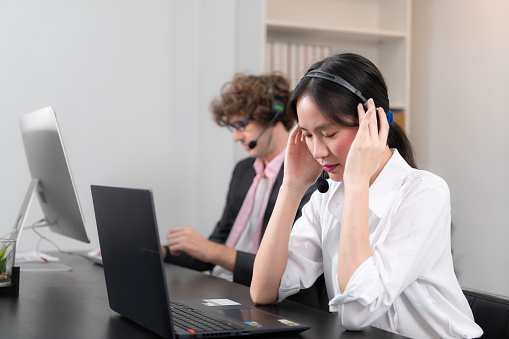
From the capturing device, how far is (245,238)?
7.55 feet

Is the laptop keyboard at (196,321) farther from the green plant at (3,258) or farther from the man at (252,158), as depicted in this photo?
the man at (252,158)

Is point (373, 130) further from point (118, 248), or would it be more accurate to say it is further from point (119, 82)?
point (119, 82)

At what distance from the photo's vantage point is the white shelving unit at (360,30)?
307cm

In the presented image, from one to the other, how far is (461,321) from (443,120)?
2018 mm

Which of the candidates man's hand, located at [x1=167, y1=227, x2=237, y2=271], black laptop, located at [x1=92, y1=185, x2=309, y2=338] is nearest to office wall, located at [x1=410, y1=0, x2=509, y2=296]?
man's hand, located at [x1=167, y1=227, x2=237, y2=271]

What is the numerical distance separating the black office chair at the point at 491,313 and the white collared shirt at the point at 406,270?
0.06 m

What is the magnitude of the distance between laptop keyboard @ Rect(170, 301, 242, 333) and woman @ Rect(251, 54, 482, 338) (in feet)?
0.72

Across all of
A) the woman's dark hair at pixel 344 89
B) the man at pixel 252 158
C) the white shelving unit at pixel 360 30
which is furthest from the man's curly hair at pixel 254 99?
the woman's dark hair at pixel 344 89

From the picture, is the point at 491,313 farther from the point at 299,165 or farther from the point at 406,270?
the point at 299,165

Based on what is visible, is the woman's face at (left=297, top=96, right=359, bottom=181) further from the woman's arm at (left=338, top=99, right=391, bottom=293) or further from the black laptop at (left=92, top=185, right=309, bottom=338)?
the black laptop at (left=92, top=185, right=309, bottom=338)

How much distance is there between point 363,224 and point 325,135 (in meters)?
0.23

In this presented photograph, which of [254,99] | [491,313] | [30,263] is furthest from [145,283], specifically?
[254,99]

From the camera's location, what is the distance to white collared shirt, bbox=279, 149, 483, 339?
1123 mm

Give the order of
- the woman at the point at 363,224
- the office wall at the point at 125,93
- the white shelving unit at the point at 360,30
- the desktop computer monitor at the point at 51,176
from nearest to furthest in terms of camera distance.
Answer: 1. the woman at the point at 363,224
2. the desktop computer monitor at the point at 51,176
3. the office wall at the point at 125,93
4. the white shelving unit at the point at 360,30
